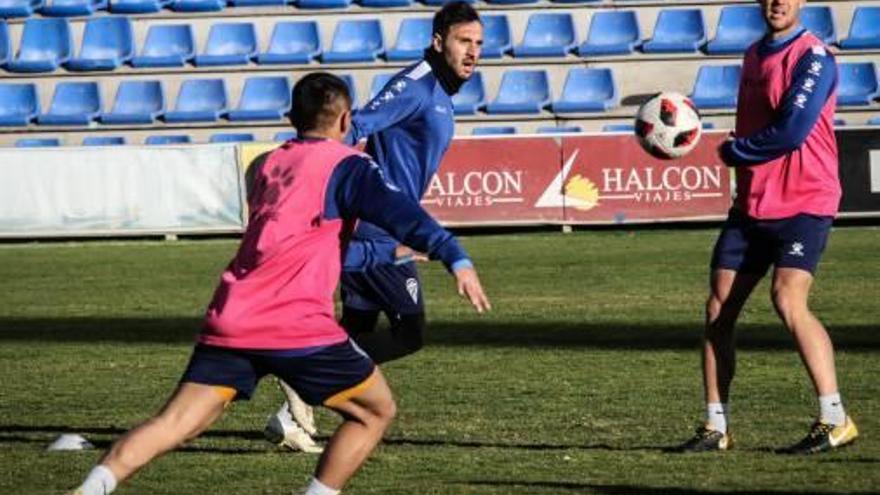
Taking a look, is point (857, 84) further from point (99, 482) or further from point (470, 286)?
point (99, 482)

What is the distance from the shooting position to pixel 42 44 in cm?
2919

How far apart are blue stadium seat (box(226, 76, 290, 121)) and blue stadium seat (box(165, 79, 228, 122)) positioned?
27cm

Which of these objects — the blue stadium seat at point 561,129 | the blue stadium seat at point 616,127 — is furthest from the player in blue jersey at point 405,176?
the blue stadium seat at point 561,129

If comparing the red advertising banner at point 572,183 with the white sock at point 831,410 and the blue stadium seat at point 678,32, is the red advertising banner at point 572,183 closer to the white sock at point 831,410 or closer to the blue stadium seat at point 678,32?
the blue stadium seat at point 678,32

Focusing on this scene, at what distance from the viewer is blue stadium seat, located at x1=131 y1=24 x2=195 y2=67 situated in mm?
28516

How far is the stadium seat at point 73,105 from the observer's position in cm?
2820

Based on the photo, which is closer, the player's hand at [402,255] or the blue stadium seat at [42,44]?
the player's hand at [402,255]

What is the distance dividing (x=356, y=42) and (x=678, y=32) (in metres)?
4.50

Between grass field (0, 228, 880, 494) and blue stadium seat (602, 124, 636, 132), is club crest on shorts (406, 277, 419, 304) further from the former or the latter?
blue stadium seat (602, 124, 636, 132)

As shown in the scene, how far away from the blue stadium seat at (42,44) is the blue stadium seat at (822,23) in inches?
416

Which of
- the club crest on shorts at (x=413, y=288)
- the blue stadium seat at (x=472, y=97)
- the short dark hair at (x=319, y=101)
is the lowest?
the blue stadium seat at (x=472, y=97)

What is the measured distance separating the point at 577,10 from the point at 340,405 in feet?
70.9

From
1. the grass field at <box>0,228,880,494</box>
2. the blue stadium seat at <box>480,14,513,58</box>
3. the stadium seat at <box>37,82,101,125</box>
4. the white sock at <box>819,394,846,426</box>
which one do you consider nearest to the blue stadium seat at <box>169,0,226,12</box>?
the stadium seat at <box>37,82,101,125</box>

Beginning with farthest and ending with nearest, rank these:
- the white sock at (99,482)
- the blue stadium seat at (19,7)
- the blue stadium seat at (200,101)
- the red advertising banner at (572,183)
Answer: the blue stadium seat at (19,7) → the blue stadium seat at (200,101) → the red advertising banner at (572,183) → the white sock at (99,482)
